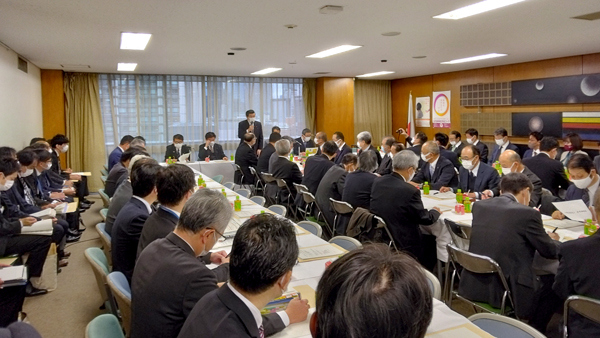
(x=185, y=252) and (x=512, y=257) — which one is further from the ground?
(x=185, y=252)

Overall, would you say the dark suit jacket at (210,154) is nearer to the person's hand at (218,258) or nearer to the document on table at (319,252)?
the document on table at (319,252)

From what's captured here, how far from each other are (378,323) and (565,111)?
32.0 ft

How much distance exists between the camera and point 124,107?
11.1m

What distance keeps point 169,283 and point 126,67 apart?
28.7 feet

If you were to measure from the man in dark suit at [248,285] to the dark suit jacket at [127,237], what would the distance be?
160 centimetres

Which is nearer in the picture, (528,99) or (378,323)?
(378,323)

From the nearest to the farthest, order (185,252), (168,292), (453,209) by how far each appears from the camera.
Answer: (168,292), (185,252), (453,209)

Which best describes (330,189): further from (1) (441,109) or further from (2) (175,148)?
(1) (441,109)

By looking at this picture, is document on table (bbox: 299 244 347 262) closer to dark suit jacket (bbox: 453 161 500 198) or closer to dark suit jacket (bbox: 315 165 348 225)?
dark suit jacket (bbox: 315 165 348 225)

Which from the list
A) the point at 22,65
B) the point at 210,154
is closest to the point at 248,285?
the point at 22,65

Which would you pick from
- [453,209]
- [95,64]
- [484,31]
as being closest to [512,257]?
[453,209]

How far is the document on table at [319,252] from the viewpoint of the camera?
2.97m

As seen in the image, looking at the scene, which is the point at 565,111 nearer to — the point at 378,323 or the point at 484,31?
the point at 484,31

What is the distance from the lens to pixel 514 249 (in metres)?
2.99
